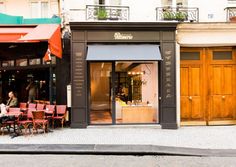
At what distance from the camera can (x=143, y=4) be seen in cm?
1457

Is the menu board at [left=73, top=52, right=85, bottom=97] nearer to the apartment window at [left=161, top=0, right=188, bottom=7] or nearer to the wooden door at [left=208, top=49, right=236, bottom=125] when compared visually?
the apartment window at [left=161, top=0, right=188, bottom=7]

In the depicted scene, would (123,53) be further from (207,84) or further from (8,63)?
(8,63)

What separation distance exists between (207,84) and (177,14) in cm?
324

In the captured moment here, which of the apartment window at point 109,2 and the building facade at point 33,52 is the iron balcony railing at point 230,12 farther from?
the building facade at point 33,52

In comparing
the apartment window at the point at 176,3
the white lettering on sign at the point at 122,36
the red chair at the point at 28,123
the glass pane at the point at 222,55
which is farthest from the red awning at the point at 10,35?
the glass pane at the point at 222,55

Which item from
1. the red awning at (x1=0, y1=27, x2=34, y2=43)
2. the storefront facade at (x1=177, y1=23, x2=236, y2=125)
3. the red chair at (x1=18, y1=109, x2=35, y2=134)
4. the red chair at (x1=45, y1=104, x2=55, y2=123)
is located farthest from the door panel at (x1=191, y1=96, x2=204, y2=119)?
the red awning at (x1=0, y1=27, x2=34, y2=43)

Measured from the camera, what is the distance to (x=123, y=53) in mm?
13977

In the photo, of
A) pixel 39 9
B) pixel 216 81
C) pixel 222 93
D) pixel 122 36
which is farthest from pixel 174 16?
pixel 39 9

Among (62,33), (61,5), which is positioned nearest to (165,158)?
(62,33)

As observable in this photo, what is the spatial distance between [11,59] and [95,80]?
13.7ft

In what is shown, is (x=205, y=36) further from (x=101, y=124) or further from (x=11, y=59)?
(x=11, y=59)

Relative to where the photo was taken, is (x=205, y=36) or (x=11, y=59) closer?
(x=205, y=36)

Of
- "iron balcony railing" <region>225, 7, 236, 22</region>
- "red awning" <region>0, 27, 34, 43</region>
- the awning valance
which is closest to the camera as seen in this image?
"red awning" <region>0, 27, 34, 43</region>

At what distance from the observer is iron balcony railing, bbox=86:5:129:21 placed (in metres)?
14.3
